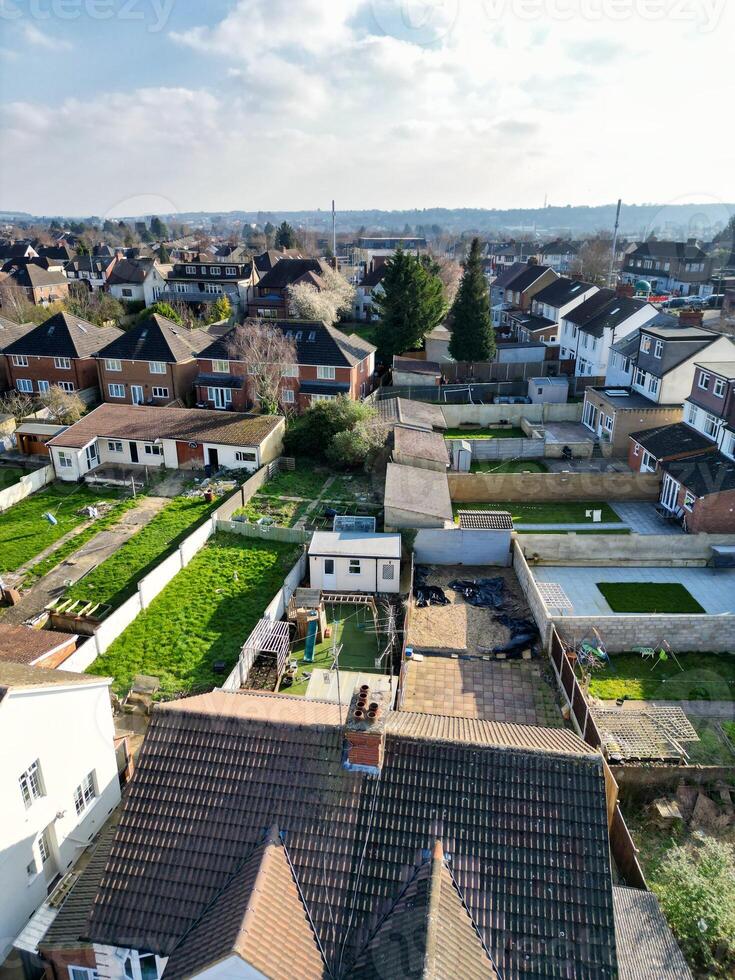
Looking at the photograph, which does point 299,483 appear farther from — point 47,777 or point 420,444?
point 47,777

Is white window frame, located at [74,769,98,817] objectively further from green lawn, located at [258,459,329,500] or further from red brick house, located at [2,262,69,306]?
red brick house, located at [2,262,69,306]

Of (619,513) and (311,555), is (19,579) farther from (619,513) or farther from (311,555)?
(619,513)

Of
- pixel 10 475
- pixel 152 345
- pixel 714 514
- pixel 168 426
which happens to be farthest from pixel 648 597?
pixel 152 345

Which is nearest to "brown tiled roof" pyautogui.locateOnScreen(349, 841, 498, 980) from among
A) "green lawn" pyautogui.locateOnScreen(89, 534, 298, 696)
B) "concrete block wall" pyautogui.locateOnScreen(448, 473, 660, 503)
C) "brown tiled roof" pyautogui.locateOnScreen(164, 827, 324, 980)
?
"brown tiled roof" pyautogui.locateOnScreen(164, 827, 324, 980)

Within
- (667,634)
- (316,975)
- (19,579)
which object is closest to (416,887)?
(316,975)

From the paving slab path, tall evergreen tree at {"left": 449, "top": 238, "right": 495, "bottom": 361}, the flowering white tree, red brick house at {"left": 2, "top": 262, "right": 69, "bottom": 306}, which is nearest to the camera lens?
the paving slab path

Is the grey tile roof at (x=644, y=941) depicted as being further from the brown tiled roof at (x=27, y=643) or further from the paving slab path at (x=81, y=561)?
the paving slab path at (x=81, y=561)
